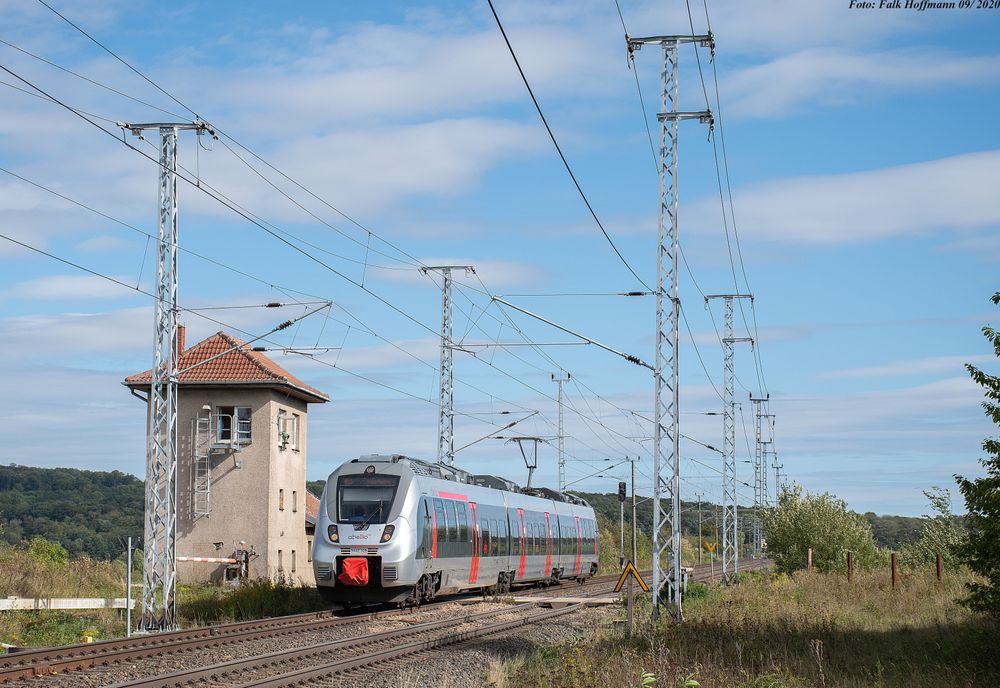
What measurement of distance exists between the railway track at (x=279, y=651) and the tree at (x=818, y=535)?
2075 centimetres

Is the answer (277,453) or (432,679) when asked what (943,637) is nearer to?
(432,679)

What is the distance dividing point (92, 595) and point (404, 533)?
28.6 ft

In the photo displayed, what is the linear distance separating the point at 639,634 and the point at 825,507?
28.5 metres

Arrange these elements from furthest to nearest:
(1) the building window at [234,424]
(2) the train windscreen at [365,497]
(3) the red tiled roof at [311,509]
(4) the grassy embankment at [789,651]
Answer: (3) the red tiled roof at [311,509] → (1) the building window at [234,424] → (2) the train windscreen at [365,497] → (4) the grassy embankment at [789,651]

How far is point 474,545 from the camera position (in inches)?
1312

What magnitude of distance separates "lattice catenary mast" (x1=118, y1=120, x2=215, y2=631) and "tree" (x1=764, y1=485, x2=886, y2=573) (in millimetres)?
27785

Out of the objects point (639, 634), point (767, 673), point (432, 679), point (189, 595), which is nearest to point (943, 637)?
point (639, 634)

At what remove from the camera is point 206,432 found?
1750 inches

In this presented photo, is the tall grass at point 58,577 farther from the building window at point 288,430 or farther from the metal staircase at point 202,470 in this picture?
the building window at point 288,430

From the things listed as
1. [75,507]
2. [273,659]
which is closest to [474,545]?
[273,659]

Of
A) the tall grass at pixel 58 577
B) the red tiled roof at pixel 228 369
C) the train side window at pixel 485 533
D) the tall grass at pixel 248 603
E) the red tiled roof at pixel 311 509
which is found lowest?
the tall grass at pixel 248 603

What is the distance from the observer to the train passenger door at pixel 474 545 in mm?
33219

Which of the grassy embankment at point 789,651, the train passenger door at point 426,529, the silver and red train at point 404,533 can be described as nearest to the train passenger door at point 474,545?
the silver and red train at point 404,533

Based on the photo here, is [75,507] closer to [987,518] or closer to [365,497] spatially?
[365,497]
